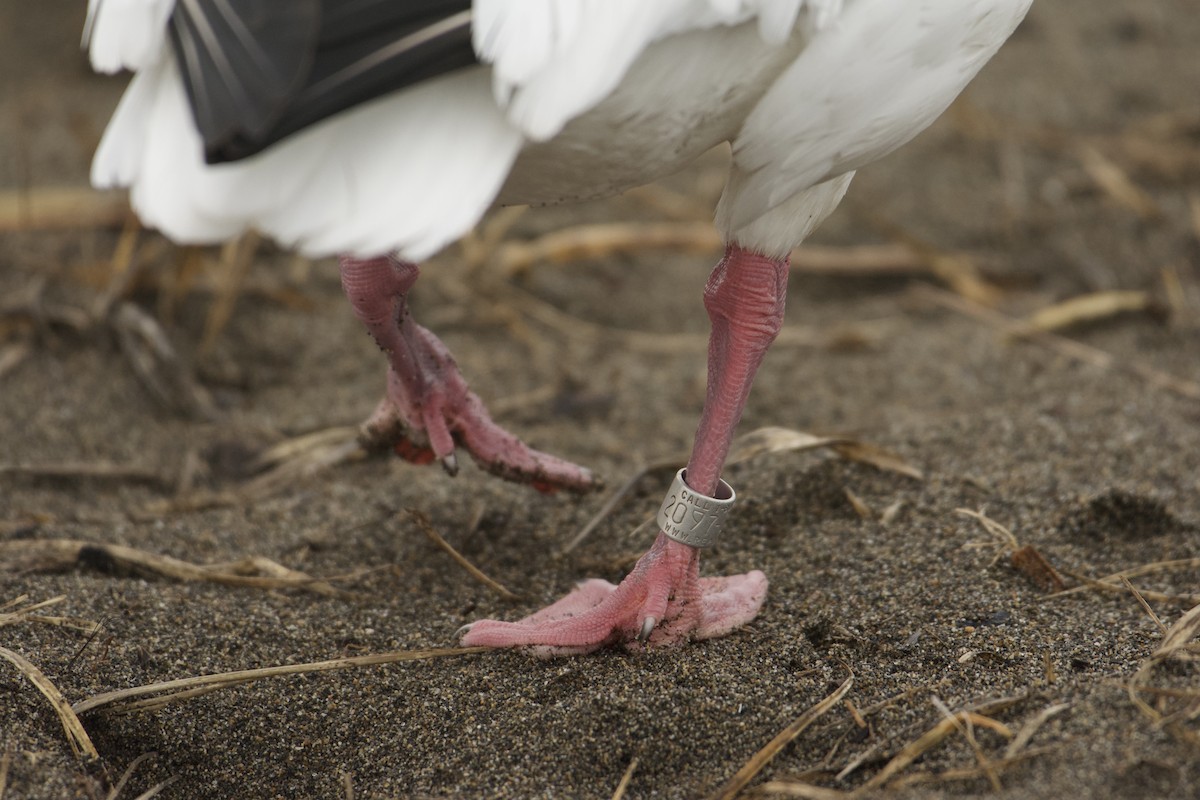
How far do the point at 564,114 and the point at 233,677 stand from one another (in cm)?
113

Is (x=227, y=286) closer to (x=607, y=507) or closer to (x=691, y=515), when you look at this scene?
(x=607, y=507)

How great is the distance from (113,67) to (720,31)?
92 centimetres

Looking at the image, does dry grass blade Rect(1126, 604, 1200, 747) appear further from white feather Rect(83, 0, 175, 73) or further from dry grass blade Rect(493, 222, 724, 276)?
dry grass blade Rect(493, 222, 724, 276)

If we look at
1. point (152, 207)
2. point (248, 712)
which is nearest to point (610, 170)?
point (152, 207)

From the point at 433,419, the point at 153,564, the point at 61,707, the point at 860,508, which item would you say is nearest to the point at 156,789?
the point at 61,707

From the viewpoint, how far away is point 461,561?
103 inches

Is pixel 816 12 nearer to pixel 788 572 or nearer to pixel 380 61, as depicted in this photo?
pixel 380 61

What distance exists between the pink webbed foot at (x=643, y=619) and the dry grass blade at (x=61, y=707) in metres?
0.65

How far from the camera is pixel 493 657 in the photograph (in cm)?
231

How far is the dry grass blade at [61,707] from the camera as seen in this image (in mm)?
2020

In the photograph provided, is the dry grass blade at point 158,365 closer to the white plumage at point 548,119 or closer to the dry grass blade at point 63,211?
the dry grass blade at point 63,211

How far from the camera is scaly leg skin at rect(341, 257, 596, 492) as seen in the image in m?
2.63

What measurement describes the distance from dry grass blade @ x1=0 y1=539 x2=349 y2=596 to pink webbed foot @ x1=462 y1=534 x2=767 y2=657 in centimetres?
44

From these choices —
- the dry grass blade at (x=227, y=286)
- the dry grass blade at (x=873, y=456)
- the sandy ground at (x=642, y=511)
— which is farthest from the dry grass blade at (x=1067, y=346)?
the dry grass blade at (x=227, y=286)
